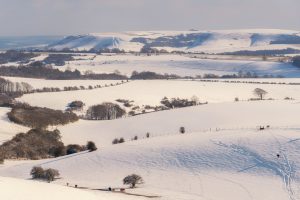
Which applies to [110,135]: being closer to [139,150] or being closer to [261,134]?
[139,150]


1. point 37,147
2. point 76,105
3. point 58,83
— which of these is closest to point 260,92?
point 76,105

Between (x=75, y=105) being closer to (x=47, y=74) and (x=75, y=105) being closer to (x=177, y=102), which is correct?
(x=177, y=102)

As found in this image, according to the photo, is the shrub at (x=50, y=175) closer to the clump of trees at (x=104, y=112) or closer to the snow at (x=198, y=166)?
the snow at (x=198, y=166)

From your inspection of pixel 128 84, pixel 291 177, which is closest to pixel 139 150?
pixel 291 177

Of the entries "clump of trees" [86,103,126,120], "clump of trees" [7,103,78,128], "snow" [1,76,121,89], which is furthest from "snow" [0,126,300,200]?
"snow" [1,76,121,89]

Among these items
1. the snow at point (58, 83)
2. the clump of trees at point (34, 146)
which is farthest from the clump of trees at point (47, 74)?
the clump of trees at point (34, 146)
